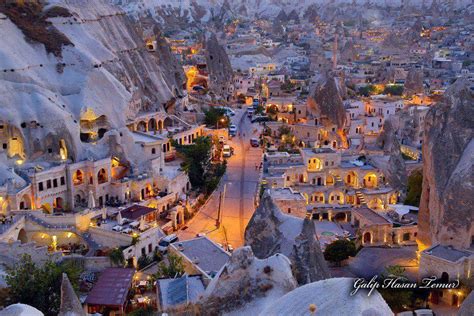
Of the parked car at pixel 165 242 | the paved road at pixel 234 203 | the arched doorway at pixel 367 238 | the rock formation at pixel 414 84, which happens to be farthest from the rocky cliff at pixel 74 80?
the rock formation at pixel 414 84

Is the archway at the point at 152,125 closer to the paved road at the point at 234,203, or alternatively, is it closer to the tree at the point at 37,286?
the paved road at the point at 234,203

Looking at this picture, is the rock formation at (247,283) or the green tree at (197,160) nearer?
the rock formation at (247,283)

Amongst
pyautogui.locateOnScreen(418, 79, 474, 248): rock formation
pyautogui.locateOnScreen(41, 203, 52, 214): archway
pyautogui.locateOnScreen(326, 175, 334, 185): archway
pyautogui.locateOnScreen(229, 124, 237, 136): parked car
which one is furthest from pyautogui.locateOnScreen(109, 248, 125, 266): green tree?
pyautogui.locateOnScreen(229, 124, 237, 136): parked car

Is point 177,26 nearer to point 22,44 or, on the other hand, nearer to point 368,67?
point 368,67

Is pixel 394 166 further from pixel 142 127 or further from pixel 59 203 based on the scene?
pixel 59 203

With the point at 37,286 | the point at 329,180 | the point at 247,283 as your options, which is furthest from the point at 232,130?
the point at 247,283

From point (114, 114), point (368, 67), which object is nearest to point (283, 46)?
point (368, 67)
